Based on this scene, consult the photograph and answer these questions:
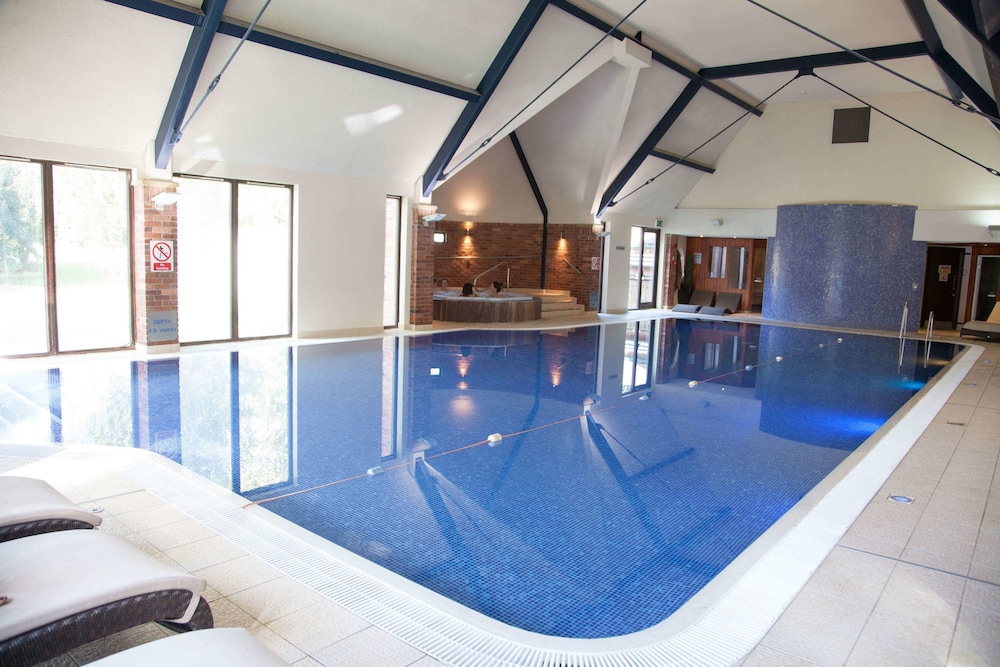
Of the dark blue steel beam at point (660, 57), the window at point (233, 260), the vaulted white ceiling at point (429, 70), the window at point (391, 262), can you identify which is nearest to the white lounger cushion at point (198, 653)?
the vaulted white ceiling at point (429, 70)

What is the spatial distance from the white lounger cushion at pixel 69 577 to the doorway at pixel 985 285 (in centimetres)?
1937

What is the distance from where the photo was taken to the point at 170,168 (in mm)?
8906

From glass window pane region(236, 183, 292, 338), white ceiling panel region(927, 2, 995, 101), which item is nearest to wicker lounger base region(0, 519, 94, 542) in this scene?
glass window pane region(236, 183, 292, 338)

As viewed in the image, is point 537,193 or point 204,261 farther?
point 537,193

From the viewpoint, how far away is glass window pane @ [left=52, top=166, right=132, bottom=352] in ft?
27.8

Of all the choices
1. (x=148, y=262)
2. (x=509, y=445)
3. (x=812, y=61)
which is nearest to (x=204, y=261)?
(x=148, y=262)

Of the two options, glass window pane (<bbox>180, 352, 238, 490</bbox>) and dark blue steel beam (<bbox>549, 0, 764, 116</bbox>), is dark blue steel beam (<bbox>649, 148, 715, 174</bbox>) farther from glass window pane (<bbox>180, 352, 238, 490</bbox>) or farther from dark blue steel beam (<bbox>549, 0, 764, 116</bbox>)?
glass window pane (<bbox>180, 352, 238, 490</bbox>)

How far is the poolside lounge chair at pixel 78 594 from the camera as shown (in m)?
2.17

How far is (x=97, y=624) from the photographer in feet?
7.50

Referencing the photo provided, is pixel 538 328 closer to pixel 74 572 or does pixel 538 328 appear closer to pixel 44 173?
pixel 44 173

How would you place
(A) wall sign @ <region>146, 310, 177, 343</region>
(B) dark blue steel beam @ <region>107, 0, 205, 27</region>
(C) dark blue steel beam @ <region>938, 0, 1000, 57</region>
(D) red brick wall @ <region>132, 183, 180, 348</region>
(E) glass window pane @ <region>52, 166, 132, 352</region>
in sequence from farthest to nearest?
(A) wall sign @ <region>146, 310, 177, 343</region>, (D) red brick wall @ <region>132, 183, 180, 348</region>, (E) glass window pane @ <region>52, 166, 132, 352</region>, (B) dark blue steel beam @ <region>107, 0, 205, 27</region>, (C) dark blue steel beam @ <region>938, 0, 1000, 57</region>

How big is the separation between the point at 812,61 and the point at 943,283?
844 centimetres

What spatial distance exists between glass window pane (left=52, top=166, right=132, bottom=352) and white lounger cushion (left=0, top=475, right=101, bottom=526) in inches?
246

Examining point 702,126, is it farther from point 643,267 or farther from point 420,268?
point 420,268
